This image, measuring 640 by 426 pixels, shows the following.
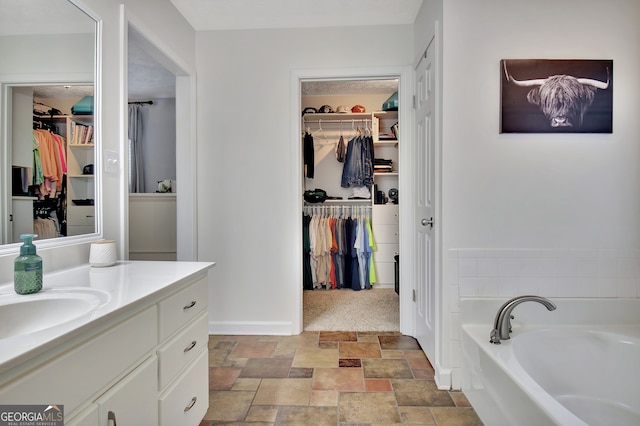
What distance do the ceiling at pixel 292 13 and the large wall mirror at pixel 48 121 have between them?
1033mm

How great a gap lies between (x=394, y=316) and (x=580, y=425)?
2.12 m

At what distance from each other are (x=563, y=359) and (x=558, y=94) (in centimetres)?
141

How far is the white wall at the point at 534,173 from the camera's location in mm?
1764

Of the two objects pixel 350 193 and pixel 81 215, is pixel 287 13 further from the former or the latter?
pixel 350 193

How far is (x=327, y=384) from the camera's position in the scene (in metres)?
1.85

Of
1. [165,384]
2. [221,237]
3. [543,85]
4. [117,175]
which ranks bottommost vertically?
[165,384]

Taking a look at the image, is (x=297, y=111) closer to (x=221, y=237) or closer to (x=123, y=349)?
(x=221, y=237)

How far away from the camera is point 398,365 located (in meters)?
2.06

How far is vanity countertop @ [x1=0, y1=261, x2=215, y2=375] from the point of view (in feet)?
2.08

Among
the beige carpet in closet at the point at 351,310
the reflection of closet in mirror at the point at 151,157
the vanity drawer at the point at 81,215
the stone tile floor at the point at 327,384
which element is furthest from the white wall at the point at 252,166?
the vanity drawer at the point at 81,215

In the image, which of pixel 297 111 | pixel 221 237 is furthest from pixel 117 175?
pixel 297 111

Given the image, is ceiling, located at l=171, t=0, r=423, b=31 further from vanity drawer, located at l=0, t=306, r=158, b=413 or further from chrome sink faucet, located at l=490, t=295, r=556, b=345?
vanity drawer, located at l=0, t=306, r=158, b=413

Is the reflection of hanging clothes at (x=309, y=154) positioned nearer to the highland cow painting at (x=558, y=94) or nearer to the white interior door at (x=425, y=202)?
the white interior door at (x=425, y=202)

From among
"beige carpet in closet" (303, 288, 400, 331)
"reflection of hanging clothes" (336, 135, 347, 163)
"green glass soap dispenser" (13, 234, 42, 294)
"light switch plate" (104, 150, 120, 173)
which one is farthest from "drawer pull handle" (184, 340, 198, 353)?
"reflection of hanging clothes" (336, 135, 347, 163)
